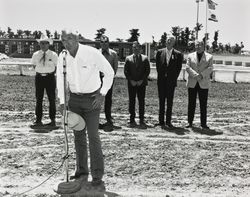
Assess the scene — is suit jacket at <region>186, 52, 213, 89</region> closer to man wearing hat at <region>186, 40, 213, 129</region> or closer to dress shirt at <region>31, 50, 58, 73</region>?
man wearing hat at <region>186, 40, 213, 129</region>

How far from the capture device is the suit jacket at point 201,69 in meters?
9.26

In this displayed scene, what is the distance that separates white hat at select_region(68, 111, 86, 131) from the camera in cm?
497

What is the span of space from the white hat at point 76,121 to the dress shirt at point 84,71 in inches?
14.4

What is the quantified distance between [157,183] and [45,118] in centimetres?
559

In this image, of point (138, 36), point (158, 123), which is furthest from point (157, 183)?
point (138, 36)

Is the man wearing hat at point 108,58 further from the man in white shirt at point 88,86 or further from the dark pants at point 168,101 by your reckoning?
the man in white shirt at point 88,86

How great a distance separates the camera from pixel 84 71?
5039 millimetres

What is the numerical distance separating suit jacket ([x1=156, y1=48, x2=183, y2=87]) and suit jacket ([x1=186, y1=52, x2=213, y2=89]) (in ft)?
1.04

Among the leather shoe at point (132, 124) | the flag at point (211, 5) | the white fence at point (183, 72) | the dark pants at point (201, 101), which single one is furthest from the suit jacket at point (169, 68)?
the flag at point (211, 5)

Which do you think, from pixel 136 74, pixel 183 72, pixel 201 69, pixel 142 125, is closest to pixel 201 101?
pixel 201 69

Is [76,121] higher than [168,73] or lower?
lower

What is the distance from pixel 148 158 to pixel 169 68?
11.2 ft

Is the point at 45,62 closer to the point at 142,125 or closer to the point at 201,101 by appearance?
the point at 142,125

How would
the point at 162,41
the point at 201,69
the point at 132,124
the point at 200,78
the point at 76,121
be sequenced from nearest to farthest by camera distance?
the point at 76,121 < the point at 200,78 < the point at 201,69 < the point at 132,124 < the point at 162,41
